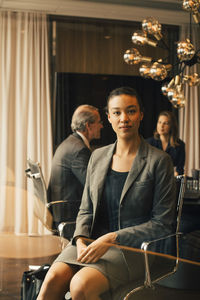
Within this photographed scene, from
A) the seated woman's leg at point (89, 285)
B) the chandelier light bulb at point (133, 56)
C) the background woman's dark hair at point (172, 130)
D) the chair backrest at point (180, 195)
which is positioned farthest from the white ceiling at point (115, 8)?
the seated woman's leg at point (89, 285)

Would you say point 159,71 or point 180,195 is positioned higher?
point 159,71

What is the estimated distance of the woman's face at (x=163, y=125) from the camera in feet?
12.9

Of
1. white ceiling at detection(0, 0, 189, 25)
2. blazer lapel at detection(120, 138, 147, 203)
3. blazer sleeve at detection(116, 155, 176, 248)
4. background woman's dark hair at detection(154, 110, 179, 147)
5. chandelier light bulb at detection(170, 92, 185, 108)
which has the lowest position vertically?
blazer sleeve at detection(116, 155, 176, 248)

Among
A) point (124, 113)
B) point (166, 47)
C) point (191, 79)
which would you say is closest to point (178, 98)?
A: point (191, 79)

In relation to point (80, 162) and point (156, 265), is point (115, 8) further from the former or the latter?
point (156, 265)

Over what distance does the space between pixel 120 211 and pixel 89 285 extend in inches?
11.6

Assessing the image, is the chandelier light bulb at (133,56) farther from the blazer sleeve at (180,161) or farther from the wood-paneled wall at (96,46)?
the wood-paneled wall at (96,46)

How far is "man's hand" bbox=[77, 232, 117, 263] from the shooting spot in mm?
1633

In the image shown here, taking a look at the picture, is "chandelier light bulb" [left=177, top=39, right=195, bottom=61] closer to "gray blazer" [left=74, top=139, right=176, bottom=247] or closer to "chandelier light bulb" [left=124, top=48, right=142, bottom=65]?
"chandelier light bulb" [left=124, top=48, right=142, bottom=65]

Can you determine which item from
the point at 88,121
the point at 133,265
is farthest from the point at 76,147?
the point at 133,265

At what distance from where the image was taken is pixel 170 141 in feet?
12.3

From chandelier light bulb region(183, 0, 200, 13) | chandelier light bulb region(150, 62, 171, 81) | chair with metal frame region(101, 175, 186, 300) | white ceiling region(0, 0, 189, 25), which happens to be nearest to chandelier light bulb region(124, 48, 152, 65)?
chandelier light bulb region(150, 62, 171, 81)

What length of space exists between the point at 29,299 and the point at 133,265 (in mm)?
582

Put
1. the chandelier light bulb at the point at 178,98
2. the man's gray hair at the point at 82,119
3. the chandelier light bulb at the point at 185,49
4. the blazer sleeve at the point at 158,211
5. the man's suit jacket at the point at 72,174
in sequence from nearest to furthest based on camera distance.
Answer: the blazer sleeve at the point at 158,211 → the man's suit jacket at the point at 72,174 → the man's gray hair at the point at 82,119 → the chandelier light bulb at the point at 185,49 → the chandelier light bulb at the point at 178,98
